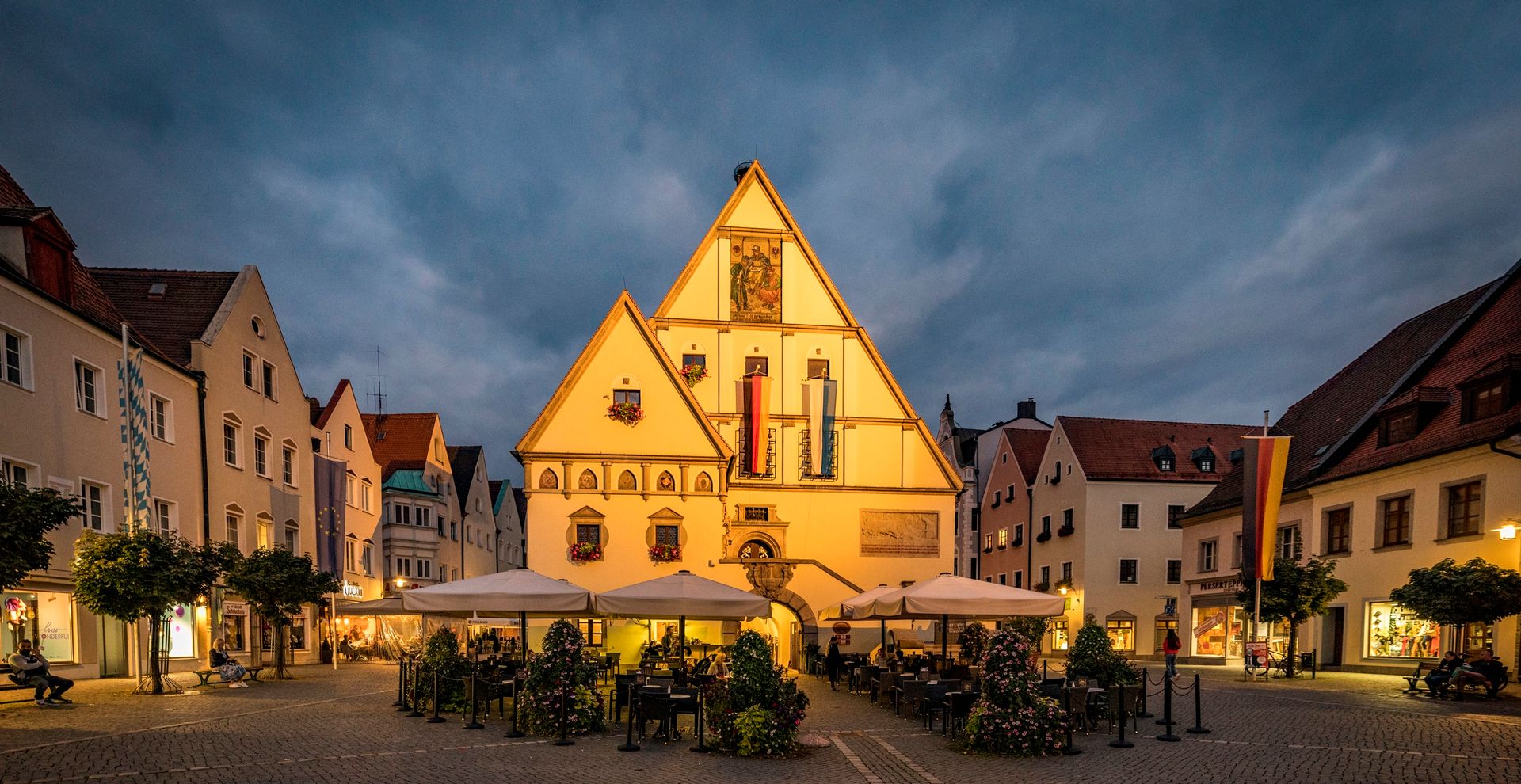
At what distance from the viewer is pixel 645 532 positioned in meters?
29.0

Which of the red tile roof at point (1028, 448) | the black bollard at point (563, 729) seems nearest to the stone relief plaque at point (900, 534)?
the red tile roof at point (1028, 448)

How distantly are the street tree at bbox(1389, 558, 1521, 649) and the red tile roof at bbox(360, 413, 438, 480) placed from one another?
141 ft

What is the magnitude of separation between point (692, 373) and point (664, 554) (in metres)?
6.64

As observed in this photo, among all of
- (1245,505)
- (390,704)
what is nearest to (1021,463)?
(1245,505)

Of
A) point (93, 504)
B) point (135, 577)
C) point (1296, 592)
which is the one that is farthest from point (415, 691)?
point (1296, 592)

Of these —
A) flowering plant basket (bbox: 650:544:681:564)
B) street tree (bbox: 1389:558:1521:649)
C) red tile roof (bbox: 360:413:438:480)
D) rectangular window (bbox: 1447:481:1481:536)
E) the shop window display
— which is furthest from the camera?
red tile roof (bbox: 360:413:438:480)

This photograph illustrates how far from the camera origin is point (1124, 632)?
3947cm

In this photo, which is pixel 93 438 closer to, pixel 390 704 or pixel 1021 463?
pixel 390 704

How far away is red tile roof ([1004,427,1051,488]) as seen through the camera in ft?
156

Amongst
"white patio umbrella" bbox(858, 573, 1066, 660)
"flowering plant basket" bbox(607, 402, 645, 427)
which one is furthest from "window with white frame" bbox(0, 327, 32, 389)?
"white patio umbrella" bbox(858, 573, 1066, 660)

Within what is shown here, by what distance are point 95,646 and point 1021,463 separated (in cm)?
4086

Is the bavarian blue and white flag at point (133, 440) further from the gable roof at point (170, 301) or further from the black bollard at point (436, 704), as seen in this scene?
the black bollard at point (436, 704)

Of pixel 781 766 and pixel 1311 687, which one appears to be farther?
pixel 1311 687

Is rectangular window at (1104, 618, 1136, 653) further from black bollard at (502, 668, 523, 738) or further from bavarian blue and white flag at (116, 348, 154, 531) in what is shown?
bavarian blue and white flag at (116, 348, 154, 531)
